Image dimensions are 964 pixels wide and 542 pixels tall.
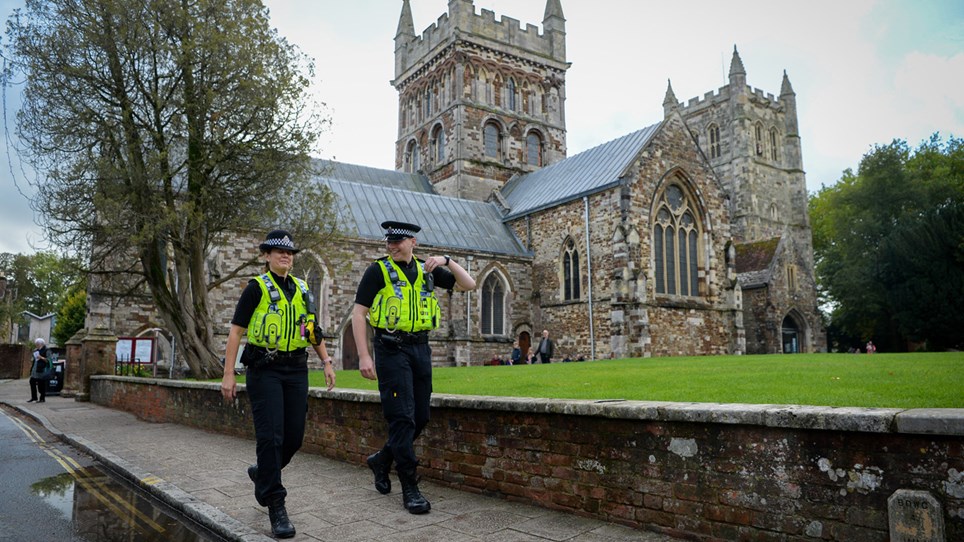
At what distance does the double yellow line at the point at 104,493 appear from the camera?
5.37m

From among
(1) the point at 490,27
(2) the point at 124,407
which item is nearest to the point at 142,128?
(2) the point at 124,407

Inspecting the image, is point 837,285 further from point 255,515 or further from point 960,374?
point 255,515

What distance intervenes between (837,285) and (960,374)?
3544cm

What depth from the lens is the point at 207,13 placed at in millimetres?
14977

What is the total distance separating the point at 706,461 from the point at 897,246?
36.1 metres

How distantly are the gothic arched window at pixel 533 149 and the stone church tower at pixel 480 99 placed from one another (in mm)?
61

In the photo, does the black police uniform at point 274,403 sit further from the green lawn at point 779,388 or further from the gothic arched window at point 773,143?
the gothic arched window at point 773,143

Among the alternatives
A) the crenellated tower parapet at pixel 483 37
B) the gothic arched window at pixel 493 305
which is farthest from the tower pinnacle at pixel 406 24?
the gothic arched window at pixel 493 305

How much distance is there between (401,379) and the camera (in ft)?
16.7

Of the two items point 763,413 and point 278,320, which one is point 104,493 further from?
point 763,413

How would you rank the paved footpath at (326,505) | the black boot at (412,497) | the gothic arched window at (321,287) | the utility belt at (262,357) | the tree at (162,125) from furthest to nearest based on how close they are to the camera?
the gothic arched window at (321,287)
the tree at (162,125)
the black boot at (412,497)
the utility belt at (262,357)
the paved footpath at (326,505)

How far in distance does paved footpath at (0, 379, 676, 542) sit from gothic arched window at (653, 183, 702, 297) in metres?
19.6

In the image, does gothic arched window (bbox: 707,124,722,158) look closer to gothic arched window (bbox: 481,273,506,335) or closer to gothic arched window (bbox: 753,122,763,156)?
gothic arched window (bbox: 753,122,763,156)

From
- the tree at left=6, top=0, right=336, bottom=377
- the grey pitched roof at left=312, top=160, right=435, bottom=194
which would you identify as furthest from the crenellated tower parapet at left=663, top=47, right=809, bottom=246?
the tree at left=6, top=0, right=336, bottom=377
